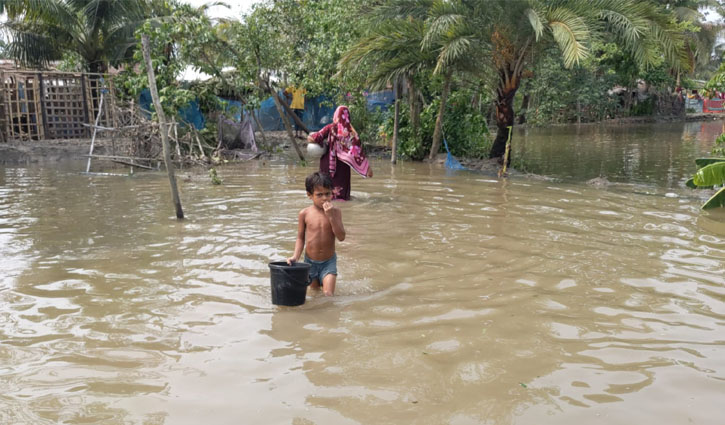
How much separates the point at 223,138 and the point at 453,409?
16354 mm

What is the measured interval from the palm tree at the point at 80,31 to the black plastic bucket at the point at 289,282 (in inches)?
643

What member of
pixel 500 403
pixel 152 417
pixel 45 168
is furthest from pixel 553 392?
pixel 45 168

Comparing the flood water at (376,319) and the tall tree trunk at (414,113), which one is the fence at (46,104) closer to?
the tall tree trunk at (414,113)

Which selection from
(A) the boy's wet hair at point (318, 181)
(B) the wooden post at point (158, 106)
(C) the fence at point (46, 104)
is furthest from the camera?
(C) the fence at point (46, 104)

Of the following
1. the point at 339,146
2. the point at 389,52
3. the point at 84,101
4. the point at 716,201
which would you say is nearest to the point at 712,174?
the point at 716,201

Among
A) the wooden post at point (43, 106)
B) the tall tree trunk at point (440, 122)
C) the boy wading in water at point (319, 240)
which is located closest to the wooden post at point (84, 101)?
the wooden post at point (43, 106)

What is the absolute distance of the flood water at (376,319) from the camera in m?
3.06

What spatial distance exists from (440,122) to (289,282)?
11.0m

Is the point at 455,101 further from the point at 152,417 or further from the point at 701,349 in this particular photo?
the point at 152,417

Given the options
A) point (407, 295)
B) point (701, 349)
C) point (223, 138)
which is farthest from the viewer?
point (223, 138)

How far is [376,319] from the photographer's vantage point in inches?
167

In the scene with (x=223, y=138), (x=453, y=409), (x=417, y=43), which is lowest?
(x=453, y=409)

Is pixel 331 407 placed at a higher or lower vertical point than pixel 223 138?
lower

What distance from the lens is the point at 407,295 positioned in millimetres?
4781
